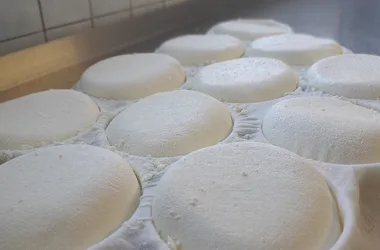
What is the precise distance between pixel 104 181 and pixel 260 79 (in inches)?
20.2

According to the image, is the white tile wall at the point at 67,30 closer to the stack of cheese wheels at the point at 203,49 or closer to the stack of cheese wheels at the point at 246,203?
the stack of cheese wheels at the point at 203,49

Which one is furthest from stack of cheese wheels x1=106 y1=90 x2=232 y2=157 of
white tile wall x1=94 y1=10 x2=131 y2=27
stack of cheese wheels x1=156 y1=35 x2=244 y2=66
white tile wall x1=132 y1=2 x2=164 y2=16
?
white tile wall x1=132 y1=2 x2=164 y2=16

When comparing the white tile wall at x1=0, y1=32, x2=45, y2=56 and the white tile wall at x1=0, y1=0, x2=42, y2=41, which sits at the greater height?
the white tile wall at x1=0, y1=0, x2=42, y2=41

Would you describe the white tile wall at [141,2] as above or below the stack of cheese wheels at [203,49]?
above

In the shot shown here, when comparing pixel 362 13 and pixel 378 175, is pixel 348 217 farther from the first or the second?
pixel 362 13

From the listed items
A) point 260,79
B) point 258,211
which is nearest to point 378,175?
point 258,211

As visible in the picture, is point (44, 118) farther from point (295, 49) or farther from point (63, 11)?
point (295, 49)

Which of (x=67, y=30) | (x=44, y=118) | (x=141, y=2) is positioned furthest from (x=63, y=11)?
(x=44, y=118)

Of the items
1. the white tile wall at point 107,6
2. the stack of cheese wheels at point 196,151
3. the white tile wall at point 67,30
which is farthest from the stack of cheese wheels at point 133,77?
the white tile wall at point 107,6

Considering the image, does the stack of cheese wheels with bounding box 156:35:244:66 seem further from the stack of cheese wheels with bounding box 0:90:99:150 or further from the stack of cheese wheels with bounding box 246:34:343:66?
the stack of cheese wheels with bounding box 0:90:99:150

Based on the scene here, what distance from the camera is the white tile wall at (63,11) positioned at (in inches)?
51.0

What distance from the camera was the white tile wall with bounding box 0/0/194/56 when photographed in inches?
46.6

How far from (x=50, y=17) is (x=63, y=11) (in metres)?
0.06

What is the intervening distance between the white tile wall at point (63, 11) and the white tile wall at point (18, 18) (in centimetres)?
4
